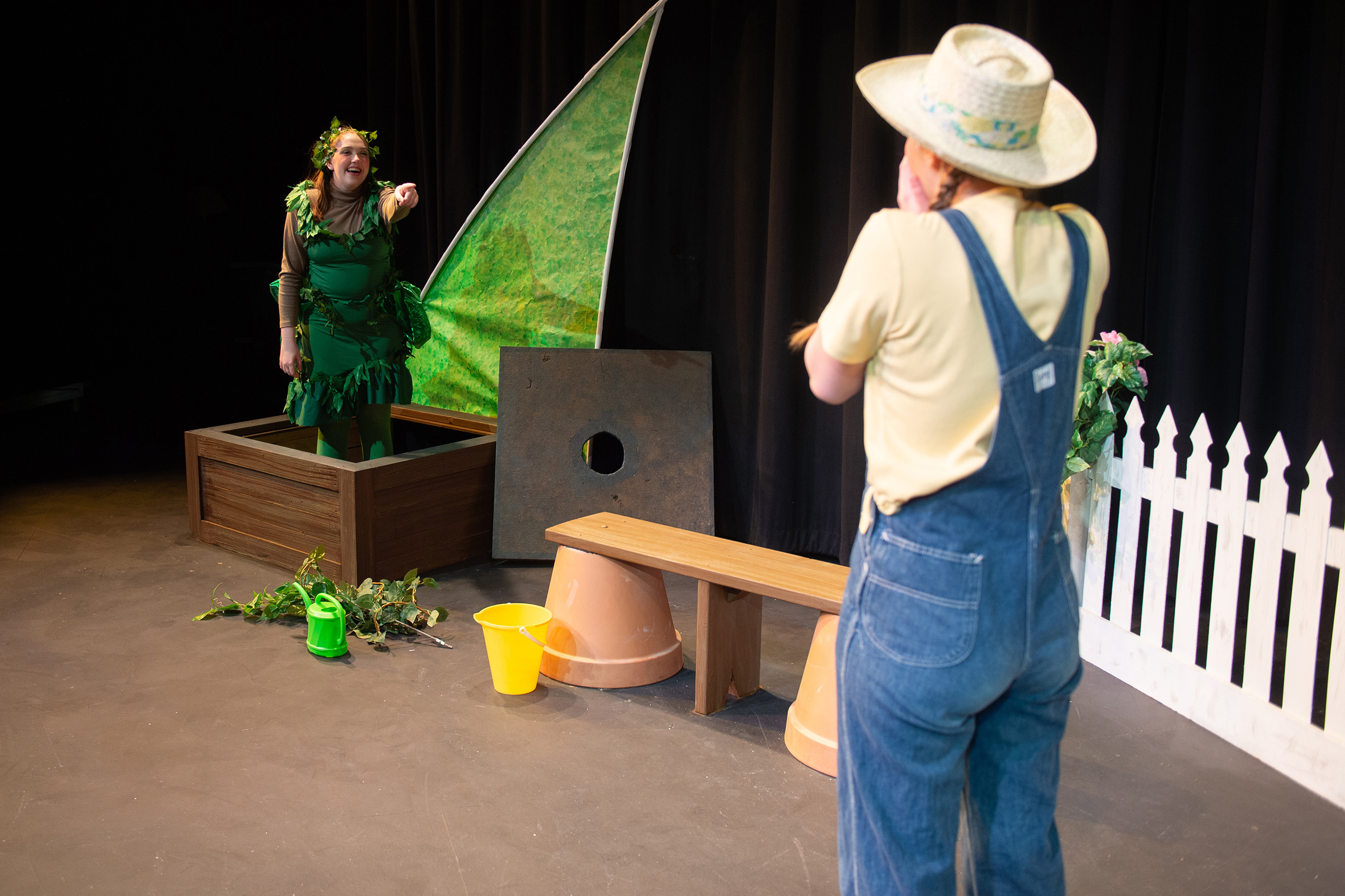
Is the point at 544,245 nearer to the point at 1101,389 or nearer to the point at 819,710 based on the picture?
the point at 1101,389

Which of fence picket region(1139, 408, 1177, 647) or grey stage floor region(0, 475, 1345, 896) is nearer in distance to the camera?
grey stage floor region(0, 475, 1345, 896)

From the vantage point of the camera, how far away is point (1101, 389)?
9.62ft

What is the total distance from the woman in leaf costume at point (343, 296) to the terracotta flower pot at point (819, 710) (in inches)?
78.3

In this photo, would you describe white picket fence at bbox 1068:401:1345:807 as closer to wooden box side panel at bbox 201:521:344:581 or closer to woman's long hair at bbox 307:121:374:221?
wooden box side panel at bbox 201:521:344:581

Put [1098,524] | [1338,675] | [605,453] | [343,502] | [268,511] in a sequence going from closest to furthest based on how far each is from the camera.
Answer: [1338,675]
[1098,524]
[343,502]
[268,511]
[605,453]

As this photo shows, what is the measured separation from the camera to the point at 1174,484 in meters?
2.79

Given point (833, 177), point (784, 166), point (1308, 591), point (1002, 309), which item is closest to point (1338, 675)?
point (1308, 591)

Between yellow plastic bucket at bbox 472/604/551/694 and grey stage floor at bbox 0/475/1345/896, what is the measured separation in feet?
0.16

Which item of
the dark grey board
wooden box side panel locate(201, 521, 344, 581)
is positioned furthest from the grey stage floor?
the dark grey board

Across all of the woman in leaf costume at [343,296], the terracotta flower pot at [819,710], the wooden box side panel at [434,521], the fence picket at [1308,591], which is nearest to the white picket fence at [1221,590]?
the fence picket at [1308,591]

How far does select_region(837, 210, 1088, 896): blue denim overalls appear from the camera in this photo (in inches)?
48.7

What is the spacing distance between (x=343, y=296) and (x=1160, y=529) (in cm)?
268

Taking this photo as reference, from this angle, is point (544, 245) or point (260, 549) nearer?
point (260, 549)

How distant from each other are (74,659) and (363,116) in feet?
15.5
